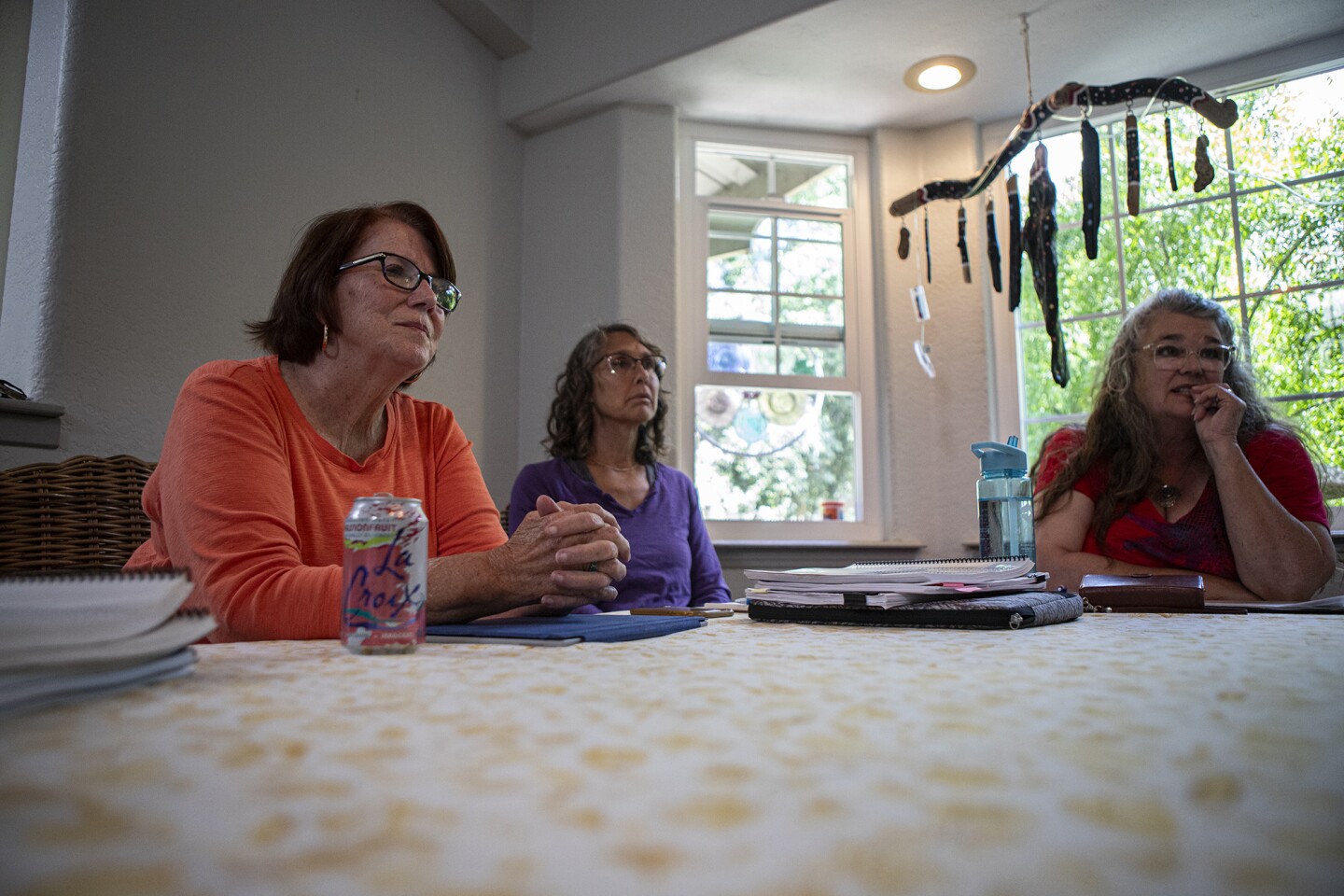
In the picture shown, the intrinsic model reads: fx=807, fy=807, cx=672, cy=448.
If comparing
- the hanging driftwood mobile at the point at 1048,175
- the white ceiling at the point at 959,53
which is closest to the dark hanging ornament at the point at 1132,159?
the hanging driftwood mobile at the point at 1048,175

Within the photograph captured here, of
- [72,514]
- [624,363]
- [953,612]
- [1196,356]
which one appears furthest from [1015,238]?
[72,514]

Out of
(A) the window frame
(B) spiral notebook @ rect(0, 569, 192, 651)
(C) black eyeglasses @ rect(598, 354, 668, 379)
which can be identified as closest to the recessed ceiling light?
(A) the window frame

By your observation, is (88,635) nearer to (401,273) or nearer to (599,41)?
(401,273)

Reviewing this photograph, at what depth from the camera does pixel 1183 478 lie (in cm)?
178

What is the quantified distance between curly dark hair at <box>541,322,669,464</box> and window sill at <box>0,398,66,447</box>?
3.89ft

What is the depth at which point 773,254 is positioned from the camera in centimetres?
366

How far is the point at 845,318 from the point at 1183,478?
201 cm

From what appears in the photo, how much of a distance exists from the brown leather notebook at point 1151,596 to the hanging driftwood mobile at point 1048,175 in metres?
1.25

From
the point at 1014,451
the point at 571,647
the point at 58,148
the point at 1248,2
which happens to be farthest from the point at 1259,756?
the point at 1248,2

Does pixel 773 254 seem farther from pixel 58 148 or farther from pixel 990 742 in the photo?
pixel 990 742

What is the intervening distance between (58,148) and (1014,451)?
2183mm

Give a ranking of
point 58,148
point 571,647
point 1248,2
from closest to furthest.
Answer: point 571,647 < point 58,148 < point 1248,2

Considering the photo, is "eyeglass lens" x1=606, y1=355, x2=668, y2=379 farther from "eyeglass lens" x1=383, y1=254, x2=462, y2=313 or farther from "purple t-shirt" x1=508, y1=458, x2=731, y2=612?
"eyeglass lens" x1=383, y1=254, x2=462, y2=313

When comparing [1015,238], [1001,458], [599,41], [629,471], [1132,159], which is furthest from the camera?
[599,41]
